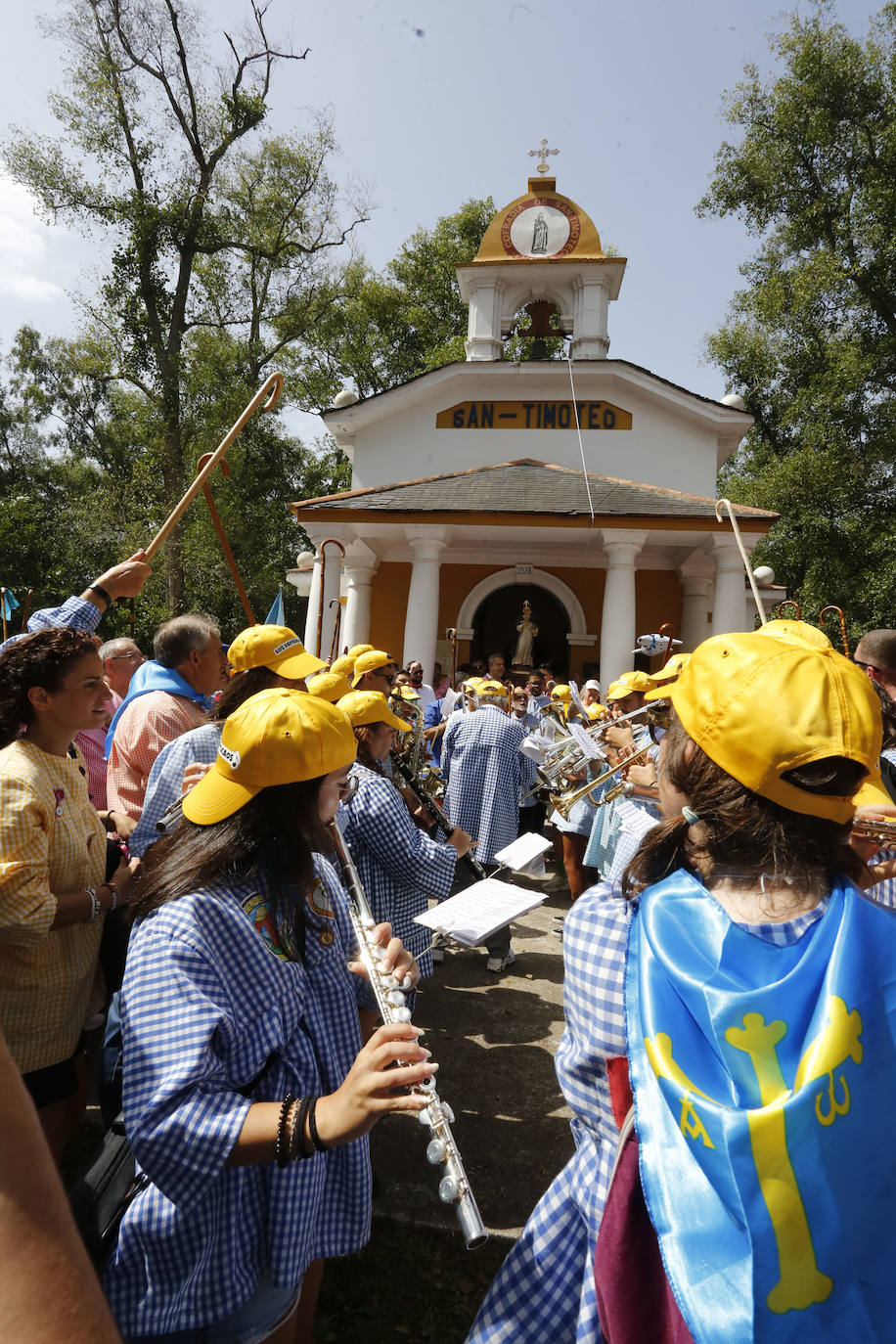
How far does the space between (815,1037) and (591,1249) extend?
0.65 metres

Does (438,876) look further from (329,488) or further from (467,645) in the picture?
(329,488)

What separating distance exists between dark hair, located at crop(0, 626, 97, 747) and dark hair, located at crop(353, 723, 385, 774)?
1.29 m

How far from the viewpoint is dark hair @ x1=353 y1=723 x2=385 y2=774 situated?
3.52 meters

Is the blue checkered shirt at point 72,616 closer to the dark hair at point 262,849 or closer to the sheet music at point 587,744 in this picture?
the dark hair at point 262,849

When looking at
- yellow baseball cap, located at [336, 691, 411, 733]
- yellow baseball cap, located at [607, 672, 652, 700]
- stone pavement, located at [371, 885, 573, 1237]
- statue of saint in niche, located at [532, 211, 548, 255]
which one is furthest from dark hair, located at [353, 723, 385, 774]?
statue of saint in niche, located at [532, 211, 548, 255]

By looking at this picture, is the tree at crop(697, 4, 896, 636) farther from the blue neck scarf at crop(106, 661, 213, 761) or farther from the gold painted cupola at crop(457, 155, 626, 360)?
the blue neck scarf at crop(106, 661, 213, 761)

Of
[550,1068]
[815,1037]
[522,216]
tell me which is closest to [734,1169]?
[815,1037]

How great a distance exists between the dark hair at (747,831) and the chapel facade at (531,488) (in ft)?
39.0

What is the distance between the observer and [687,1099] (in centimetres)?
103

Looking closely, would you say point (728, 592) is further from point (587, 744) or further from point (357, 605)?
point (587, 744)

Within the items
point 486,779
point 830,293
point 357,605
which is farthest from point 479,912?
point 830,293

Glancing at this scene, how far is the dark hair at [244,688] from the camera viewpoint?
10.4 feet

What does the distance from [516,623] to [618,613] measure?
326 centimetres

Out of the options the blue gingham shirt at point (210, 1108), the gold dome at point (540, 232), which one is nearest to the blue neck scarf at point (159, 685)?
the blue gingham shirt at point (210, 1108)
